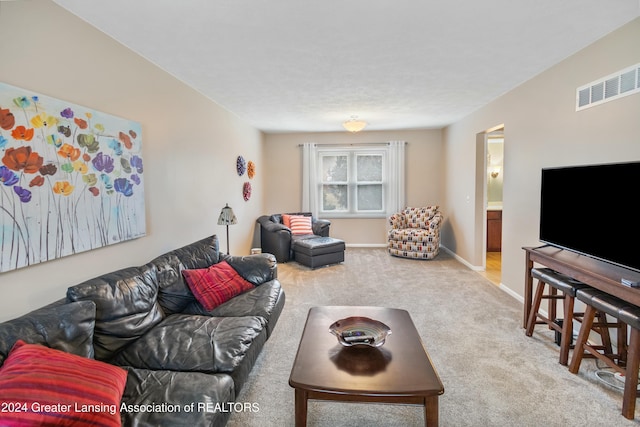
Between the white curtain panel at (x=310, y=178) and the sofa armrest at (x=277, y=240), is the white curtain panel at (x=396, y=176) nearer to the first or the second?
the white curtain panel at (x=310, y=178)

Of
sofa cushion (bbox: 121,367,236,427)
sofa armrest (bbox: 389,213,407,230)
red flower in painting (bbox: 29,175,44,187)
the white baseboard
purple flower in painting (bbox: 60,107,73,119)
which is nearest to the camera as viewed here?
sofa cushion (bbox: 121,367,236,427)

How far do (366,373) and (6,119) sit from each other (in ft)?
7.46

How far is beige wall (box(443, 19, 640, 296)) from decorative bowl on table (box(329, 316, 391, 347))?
1.74 metres

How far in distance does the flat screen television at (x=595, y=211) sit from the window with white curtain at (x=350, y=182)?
413 centimetres

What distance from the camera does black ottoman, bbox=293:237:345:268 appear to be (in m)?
5.32

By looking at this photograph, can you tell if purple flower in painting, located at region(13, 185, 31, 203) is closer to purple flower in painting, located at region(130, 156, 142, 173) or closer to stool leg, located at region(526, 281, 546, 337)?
purple flower in painting, located at region(130, 156, 142, 173)

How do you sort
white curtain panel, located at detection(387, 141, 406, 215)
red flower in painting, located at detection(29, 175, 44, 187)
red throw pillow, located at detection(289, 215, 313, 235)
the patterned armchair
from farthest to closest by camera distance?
white curtain panel, located at detection(387, 141, 406, 215), red throw pillow, located at detection(289, 215, 313, 235), the patterned armchair, red flower in painting, located at detection(29, 175, 44, 187)

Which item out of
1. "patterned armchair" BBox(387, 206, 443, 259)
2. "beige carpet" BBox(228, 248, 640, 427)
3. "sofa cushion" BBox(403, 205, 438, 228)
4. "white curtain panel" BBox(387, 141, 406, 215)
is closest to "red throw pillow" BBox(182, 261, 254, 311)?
"beige carpet" BBox(228, 248, 640, 427)

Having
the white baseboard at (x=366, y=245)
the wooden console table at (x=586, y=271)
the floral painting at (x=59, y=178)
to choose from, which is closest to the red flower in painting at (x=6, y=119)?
the floral painting at (x=59, y=178)

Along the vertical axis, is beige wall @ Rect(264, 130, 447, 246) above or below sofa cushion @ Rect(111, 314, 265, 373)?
above

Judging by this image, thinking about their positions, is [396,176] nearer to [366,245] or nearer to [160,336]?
[366,245]

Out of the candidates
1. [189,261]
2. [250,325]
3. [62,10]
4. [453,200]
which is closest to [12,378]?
[250,325]

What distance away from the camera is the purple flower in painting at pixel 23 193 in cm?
172

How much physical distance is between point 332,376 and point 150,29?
2615 millimetres
